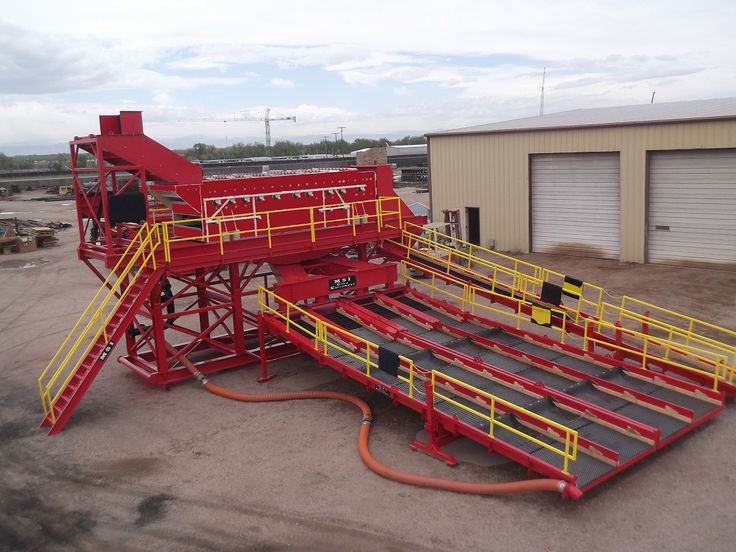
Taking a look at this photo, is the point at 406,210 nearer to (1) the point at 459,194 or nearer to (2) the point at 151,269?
(2) the point at 151,269

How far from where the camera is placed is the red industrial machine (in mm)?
10594

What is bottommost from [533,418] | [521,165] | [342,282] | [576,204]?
[533,418]

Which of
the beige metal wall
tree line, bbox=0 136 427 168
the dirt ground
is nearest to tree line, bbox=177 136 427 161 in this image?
tree line, bbox=0 136 427 168

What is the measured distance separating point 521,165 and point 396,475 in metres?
19.7

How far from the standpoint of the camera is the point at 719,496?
930 cm

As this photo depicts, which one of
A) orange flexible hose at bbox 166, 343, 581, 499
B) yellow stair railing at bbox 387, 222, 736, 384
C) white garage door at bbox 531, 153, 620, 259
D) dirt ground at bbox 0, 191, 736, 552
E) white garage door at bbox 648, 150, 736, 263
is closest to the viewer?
dirt ground at bbox 0, 191, 736, 552

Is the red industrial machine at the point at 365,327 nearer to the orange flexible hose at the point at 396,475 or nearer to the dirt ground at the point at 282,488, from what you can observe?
the orange flexible hose at the point at 396,475

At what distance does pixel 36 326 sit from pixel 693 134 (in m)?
21.9

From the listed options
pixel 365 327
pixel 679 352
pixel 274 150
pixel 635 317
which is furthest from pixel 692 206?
pixel 274 150

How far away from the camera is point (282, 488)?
10.1 metres

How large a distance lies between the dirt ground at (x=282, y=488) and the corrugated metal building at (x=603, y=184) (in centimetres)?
1283

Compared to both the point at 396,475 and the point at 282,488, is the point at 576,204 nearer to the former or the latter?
the point at 396,475

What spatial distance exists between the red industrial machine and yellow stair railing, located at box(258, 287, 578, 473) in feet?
0.19

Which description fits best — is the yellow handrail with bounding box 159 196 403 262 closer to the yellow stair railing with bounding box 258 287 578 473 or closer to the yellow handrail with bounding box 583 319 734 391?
the yellow stair railing with bounding box 258 287 578 473
